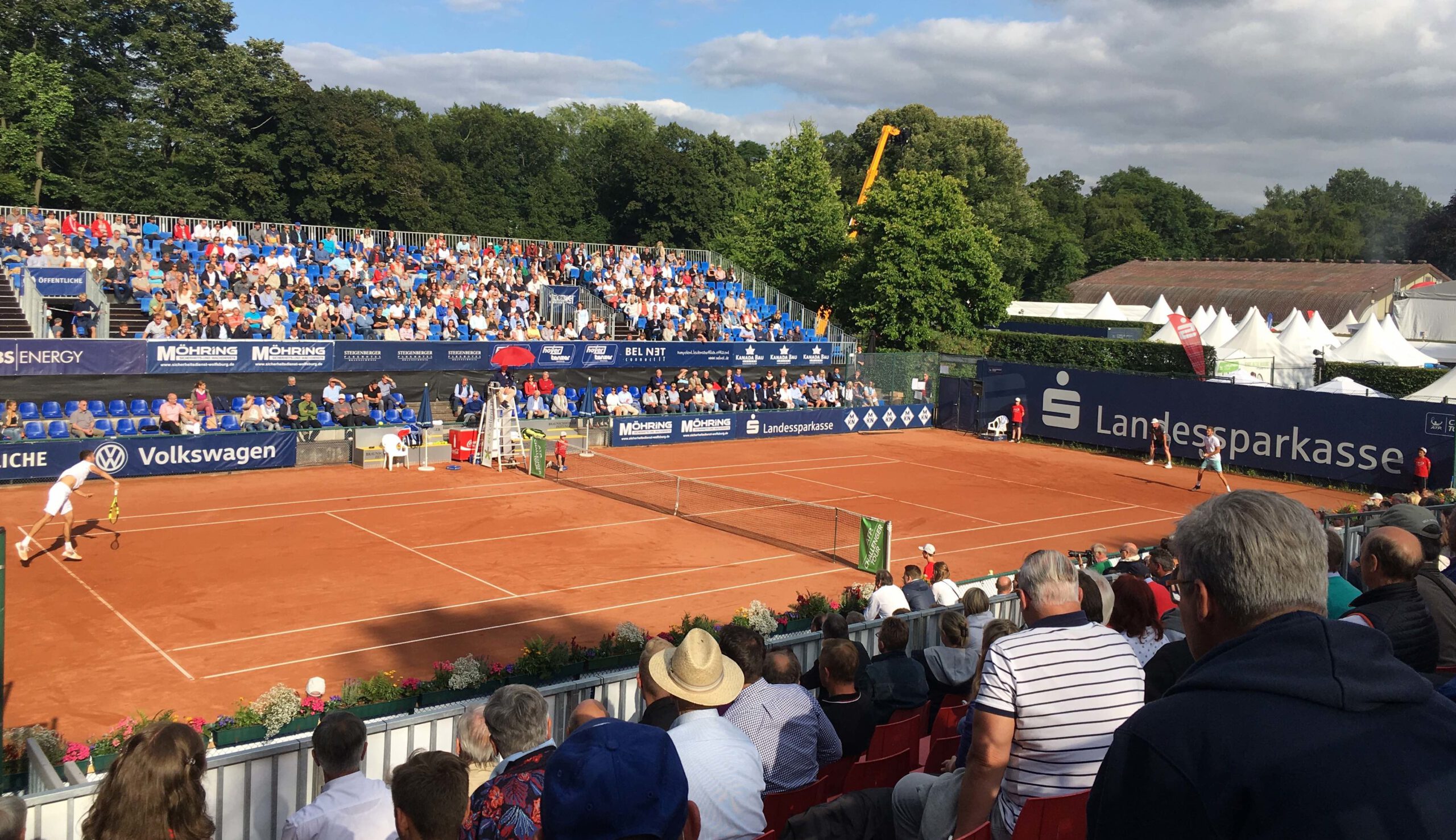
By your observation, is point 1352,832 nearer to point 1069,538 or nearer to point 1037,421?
point 1069,538

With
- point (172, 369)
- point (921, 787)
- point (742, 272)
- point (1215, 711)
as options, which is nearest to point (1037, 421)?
point (742, 272)

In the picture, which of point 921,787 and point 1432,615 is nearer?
point 921,787

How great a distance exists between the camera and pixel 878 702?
7.54 metres

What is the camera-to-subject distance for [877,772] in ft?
20.8

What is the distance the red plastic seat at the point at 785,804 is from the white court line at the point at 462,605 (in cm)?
1158

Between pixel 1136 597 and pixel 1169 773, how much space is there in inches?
203

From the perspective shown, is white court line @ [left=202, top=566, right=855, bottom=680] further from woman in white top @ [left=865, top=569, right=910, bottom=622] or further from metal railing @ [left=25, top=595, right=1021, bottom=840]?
metal railing @ [left=25, top=595, right=1021, bottom=840]

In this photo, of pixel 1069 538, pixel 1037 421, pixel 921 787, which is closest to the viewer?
pixel 921 787

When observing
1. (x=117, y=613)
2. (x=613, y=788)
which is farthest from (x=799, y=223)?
(x=613, y=788)

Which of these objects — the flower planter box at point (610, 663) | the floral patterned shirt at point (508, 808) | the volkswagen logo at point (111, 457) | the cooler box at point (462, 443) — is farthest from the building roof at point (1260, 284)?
the floral patterned shirt at point (508, 808)

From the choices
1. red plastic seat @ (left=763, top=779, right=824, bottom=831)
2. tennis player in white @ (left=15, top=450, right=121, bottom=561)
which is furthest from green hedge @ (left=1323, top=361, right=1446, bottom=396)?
red plastic seat @ (left=763, top=779, right=824, bottom=831)

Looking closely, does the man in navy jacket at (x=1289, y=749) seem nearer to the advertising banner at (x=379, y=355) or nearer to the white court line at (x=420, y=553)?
the white court line at (x=420, y=553)

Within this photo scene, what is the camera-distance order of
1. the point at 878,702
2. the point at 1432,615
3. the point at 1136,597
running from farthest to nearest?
the point at 878,702, the point at 1136,597, the point at 1432,615

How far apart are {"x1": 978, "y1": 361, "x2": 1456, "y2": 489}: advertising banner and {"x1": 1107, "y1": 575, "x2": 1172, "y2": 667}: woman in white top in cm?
2732
